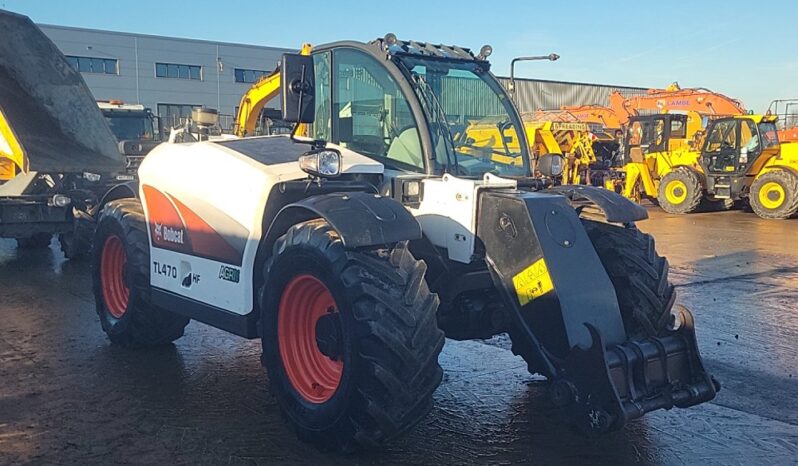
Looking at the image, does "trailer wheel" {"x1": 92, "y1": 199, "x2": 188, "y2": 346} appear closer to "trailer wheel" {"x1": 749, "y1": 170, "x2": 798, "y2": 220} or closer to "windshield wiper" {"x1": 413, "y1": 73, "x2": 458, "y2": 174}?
"windshield wiper" {"x1": 413, "y1": 73, "x2": 458, "y2": 174}

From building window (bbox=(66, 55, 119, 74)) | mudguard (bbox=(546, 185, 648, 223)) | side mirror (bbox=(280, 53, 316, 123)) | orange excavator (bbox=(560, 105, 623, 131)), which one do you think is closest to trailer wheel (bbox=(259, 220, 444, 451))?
side mirror (bbox=(280, 53, 316, 123))

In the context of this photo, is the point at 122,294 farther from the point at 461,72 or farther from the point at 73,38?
the point at 73,38

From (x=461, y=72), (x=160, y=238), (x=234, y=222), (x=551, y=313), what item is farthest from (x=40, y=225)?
(x=551, y=313)

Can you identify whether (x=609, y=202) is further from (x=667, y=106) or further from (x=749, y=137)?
(x=667, y=106)

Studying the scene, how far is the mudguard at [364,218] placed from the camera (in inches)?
148

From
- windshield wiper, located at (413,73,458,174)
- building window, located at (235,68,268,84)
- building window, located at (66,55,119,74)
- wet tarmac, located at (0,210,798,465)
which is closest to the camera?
wet tarmac, located at (0,210,798,465)

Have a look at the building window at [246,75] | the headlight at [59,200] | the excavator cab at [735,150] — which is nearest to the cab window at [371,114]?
the headlight at [59,200]

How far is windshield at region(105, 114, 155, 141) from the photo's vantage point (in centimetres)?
1370

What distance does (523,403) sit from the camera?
15.8 ft

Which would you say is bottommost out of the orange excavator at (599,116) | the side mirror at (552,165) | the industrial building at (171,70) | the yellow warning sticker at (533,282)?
the yellow warning sticker at (533,282)

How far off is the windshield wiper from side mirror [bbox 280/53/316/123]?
2.74ft

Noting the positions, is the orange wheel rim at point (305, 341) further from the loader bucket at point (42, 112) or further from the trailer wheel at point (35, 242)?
the trailer wheel at point (35, 242)

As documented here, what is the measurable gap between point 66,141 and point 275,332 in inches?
312

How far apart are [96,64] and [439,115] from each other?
4451 cm
